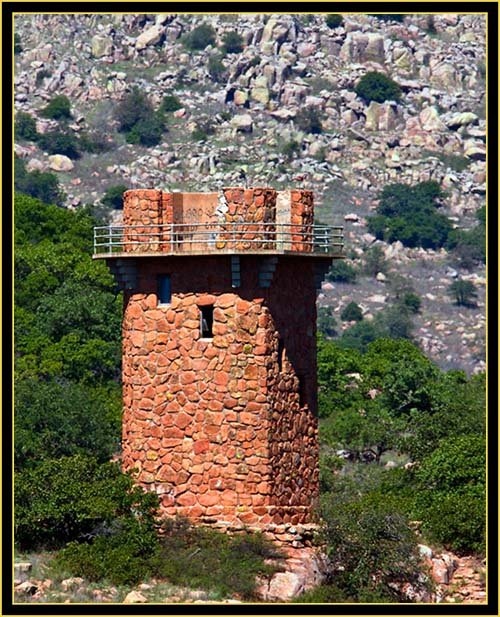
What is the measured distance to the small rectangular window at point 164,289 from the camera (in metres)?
49.2

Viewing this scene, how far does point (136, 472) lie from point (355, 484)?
40.0ft

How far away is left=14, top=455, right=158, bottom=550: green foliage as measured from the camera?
47.9 metres

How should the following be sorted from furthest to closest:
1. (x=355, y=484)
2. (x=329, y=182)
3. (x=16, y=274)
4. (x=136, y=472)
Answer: (x=329, y=182) < (x=16, y=274) < (x=355, y=484) < (x=136, y=472)

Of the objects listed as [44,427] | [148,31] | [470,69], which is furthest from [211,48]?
[44,427]

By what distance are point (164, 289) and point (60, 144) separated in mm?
112966

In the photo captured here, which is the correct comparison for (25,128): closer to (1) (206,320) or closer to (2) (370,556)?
(1) (206,320)

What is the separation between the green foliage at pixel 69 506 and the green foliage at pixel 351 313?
92.4 m

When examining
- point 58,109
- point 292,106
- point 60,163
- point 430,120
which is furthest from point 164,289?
point 430,120

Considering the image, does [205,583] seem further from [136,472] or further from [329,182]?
[329,182]

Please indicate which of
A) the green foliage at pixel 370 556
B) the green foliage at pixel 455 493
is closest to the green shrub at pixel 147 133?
the green foliage at pixel 455 493

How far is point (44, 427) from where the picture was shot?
6112 centimetres

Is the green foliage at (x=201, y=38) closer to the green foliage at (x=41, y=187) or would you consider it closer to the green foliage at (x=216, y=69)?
the green foliage at (x=216, y=69)

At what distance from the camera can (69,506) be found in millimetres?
48000

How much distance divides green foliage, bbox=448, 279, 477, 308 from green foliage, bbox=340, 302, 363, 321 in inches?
345
